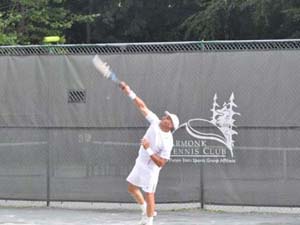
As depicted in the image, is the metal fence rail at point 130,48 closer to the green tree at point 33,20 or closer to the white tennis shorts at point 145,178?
the white tennis shorts at point 145,178

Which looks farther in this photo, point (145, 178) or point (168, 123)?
point (145, 178)

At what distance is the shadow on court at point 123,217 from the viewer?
34.1 feet

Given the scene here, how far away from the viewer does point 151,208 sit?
977 centimetres

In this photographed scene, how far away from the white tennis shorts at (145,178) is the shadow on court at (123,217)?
0.75 metres

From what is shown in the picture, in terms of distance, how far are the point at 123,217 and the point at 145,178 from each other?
1.23 metres

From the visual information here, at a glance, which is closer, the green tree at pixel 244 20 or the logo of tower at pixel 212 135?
the logo of tower at pixel 212 135

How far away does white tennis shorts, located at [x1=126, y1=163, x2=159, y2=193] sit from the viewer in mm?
9883

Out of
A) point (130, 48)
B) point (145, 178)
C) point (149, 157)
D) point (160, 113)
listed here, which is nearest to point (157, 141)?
point (149, 157)

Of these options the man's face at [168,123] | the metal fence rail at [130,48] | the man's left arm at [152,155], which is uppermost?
the metal fence rail at [130,48]

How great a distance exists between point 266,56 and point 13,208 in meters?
4.93

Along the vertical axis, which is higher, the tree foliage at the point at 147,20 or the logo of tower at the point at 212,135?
the tree foliage at the point at 147,20

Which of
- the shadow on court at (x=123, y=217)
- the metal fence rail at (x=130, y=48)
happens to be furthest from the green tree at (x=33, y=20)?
the shadow on court at (x=123, y=217)

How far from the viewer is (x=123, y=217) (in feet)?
35.6

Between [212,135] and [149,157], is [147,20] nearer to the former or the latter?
[212,135]
